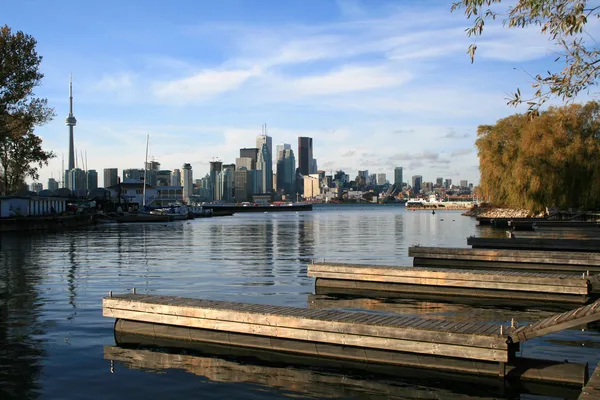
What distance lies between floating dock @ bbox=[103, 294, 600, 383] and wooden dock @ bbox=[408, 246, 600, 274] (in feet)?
57.4

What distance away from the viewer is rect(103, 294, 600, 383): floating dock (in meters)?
11.7

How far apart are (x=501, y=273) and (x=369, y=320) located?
1122 cm

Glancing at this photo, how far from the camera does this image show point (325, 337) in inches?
513

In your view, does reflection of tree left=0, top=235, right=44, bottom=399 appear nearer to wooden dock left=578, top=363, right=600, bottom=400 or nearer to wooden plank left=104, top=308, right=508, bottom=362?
wooden plank left=104, top=308, right=508, bottom=362

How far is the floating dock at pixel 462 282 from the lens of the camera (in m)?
20.9

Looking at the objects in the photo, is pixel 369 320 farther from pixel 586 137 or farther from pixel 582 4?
pixel 586 137

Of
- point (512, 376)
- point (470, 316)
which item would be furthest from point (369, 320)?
point (470, 316)

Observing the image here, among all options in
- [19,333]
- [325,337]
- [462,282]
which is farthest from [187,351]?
[462,282]

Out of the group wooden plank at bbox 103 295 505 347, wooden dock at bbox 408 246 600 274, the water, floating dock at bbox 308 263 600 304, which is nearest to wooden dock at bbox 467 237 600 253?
wooden dock at bbox 408 246 600 274

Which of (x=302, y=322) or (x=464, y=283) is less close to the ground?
(x=302, y=322)

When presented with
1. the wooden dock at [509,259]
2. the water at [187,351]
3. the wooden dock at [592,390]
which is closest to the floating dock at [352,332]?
the water at [187,351]

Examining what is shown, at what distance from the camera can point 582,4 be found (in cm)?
1088

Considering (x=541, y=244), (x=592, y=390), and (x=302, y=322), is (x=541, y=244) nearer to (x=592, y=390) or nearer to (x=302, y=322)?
(x=302, y=322)

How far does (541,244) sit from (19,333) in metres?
32.4
